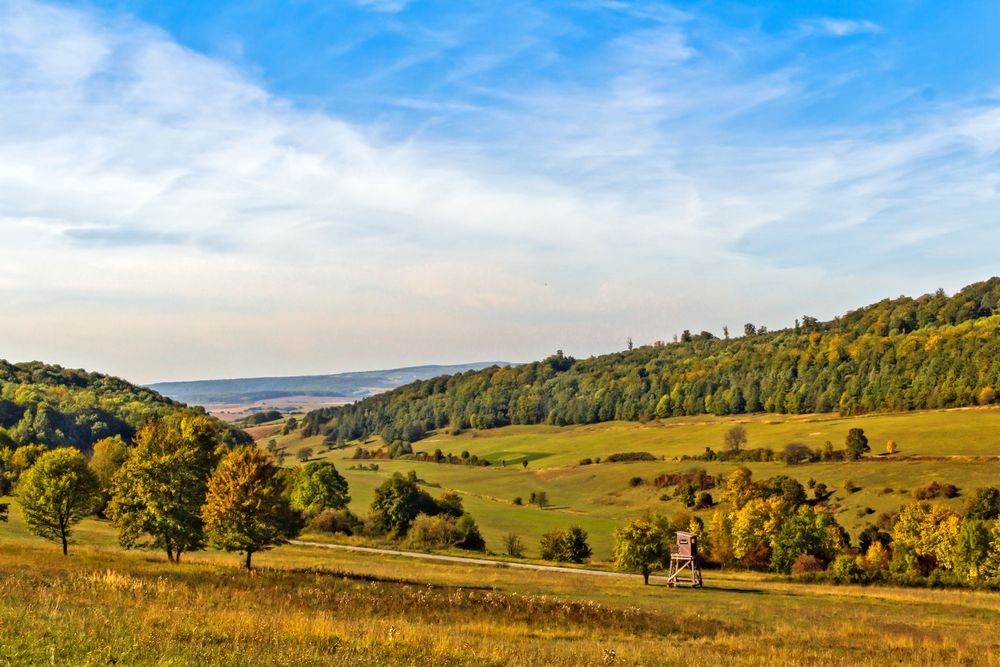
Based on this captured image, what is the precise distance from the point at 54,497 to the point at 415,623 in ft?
137

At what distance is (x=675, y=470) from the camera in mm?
137625

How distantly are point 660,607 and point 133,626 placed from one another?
104ft

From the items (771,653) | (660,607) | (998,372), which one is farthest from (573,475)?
(771,653)

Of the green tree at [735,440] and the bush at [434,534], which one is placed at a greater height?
the green tree at [735,440]

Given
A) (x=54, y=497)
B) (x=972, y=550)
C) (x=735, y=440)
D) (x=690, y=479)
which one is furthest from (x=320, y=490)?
(x=735, y=440)

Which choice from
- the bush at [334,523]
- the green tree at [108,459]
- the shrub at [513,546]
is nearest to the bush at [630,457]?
the shrub at [513,546]

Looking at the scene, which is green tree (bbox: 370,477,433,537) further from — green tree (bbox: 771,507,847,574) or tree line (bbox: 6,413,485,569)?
green tree (bbox: 771,507,847,574)

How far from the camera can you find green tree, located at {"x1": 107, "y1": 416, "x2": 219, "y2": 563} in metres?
48.6

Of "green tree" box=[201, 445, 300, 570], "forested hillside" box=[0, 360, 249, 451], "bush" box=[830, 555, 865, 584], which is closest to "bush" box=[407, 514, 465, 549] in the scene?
"green tree" box=[201, 445, 300, 570]

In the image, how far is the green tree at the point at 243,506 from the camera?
4925 centimetres

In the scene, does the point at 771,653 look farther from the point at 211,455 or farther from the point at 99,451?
the point at 99,451

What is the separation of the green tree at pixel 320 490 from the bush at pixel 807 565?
6280 centimetres

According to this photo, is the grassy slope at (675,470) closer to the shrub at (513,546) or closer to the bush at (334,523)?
the shrub at (513,546)

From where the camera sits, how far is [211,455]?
55.5 meters
